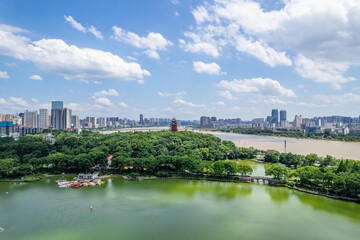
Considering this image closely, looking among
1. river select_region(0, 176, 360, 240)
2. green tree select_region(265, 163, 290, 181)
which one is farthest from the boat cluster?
green tree select_region(265, 163, 290, 181)

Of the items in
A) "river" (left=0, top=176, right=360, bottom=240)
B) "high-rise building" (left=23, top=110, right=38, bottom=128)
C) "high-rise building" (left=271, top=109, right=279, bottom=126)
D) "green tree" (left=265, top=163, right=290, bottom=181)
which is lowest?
"river" (left=0, top=176, right=360, bottom=240)

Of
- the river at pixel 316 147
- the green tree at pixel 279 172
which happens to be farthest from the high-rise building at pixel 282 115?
Answer: the green tree at pixel 279 172

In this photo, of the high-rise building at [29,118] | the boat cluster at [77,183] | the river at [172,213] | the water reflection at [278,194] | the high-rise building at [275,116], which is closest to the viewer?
the river at [172,213]

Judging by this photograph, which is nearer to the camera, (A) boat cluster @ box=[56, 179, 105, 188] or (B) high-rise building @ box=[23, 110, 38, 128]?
(A) boat cluster @ box=[56, 179, 105, 188]

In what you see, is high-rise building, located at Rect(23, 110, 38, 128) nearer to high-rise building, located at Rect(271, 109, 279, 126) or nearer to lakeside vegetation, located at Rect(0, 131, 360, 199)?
lakeside vegetation, located at Rect(0, 131, 360, 199)

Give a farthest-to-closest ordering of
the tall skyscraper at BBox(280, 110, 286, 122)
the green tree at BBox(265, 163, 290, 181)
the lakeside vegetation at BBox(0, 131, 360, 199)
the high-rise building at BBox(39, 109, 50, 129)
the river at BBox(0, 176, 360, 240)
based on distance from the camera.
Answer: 1. the tall skyscraper at BBox(280, 110, 286, 122)
2. the high-rise building at BBox(39, 109, 50, 129)
3. the green tree at BBox(265, 163, 290, 181)
4. the lakeside vegetation at BBox(0, 131, 360, 199)
5. the river at BBox(0, 176, 360, 240)

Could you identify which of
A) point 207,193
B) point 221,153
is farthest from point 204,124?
point 207,193

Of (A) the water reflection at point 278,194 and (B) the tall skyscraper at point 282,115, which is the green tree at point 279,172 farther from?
(B) the tall skyscraper at point 282,115

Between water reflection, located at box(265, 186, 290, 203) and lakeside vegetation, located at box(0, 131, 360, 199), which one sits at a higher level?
lakeside vegetation, located at box(0, 131, 360, 199)
